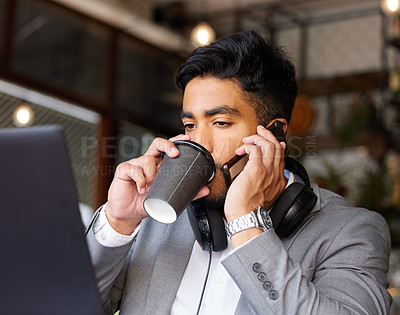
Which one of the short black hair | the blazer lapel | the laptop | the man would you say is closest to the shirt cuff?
the man

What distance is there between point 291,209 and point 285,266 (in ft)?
0.64

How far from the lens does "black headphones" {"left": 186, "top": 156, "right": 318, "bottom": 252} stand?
134 cm

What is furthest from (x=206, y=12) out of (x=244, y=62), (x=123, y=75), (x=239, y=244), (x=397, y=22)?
(x=239, y=244)

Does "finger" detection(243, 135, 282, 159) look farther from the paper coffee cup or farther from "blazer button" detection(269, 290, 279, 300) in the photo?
"blazer button" detection(269, 290, 279, 300)

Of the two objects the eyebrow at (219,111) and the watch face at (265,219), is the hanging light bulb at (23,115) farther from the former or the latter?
the watch face at (265,219)

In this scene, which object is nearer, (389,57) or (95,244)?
(95,244)

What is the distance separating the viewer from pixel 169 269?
1428 millimetres

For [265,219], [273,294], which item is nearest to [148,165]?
[265,219]

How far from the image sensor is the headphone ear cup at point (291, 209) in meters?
1.34

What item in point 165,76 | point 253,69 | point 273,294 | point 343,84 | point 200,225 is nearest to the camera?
point 273,294

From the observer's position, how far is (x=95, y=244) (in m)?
1.37

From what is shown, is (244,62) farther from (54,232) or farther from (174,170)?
(54,232)

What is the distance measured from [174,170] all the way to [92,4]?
4.65 meters

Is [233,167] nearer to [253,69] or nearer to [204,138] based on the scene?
[204,138]
